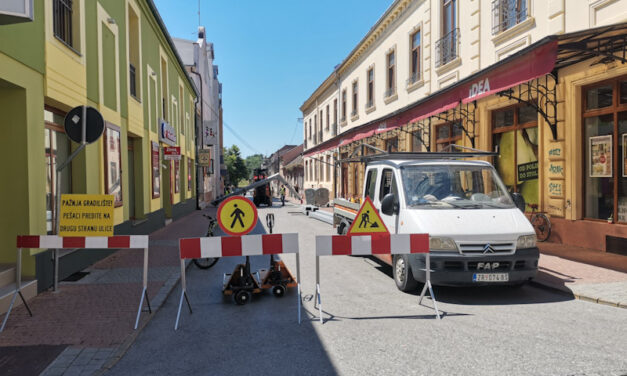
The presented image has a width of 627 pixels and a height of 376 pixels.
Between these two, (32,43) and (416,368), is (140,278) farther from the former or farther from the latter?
(416,368)

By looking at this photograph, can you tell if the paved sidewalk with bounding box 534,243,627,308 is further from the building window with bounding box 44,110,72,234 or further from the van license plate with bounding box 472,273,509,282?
the building window with bounding box 44,110,72,234

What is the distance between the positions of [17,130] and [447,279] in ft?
20.4

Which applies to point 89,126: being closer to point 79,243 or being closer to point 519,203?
point 79,243

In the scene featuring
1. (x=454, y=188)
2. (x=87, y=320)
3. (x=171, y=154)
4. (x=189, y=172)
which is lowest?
(x=87, y=320)

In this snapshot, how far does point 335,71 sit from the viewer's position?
1223 inches

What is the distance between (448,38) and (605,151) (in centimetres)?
782

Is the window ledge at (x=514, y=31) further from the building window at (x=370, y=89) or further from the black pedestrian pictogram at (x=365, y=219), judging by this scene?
the building window at (x=370, y=89)

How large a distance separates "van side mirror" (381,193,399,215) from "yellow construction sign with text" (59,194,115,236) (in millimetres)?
3689

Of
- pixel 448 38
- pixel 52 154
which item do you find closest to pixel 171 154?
pixel 52 154

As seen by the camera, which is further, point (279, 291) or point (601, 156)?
point (601, 156)

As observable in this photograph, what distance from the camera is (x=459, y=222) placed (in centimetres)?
611

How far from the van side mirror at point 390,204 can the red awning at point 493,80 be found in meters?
3.33

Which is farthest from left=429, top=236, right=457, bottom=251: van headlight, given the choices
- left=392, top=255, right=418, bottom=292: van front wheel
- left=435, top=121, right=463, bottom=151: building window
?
left=435, top=121, right=463, bottom=151: building window

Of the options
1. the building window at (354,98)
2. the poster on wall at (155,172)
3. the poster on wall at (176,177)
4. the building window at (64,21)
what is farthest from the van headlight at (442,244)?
the building window at (354,98)
